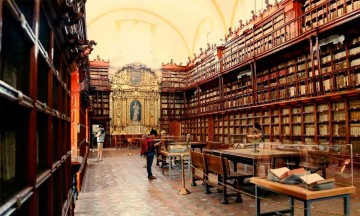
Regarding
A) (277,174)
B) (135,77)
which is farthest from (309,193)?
(135,77)

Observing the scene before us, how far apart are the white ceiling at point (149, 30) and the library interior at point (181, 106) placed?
0.09 m

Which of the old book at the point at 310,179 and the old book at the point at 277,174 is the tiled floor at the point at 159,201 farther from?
the old book at the point at 310,179

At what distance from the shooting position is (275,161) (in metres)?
4.97

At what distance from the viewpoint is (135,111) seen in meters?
20.7

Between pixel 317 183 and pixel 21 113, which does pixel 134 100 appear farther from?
pixel 21 113

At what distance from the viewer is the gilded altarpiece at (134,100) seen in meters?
20.2

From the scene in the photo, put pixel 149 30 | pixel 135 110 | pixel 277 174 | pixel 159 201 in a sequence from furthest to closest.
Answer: pixel 149 30
pixel 135 110
pixel 159 201
pixel 277 174

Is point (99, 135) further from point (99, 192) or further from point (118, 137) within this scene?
point (118, 137)

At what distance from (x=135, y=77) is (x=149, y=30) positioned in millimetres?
3566

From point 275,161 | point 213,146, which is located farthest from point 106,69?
point 275,161

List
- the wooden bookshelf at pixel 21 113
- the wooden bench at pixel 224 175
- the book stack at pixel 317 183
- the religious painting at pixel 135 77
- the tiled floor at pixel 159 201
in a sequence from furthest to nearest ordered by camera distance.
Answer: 1. the religious painting at pixel 135 77
2. the wooden bench at pixel 224 175
3. the tiled floor at pixel 159 201
4. the book stack at pixel 317 183
5. the wooden bookshelf at pixel 21 113

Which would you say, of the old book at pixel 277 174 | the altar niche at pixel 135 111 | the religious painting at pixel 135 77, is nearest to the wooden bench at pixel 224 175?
the old book at pixel 277 174

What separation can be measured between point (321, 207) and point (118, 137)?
54.9 ft

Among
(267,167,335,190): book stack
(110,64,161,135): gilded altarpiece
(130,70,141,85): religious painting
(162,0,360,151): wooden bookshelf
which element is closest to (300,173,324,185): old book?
(267,167,335,190): book stack
